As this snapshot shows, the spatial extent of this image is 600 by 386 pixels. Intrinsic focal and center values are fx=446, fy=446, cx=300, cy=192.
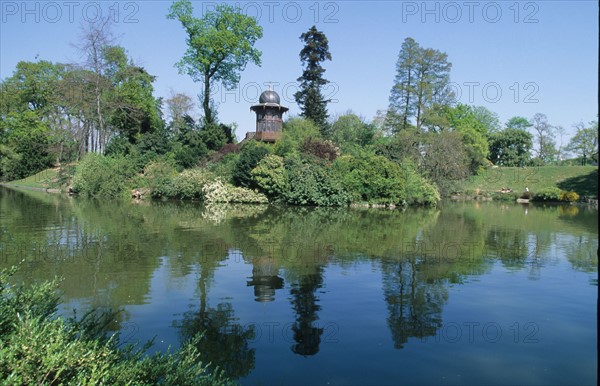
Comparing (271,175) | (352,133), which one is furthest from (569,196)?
(271,175)

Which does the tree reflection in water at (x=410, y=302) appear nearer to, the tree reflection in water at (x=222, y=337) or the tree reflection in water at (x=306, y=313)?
the tree reflection in water at (x=306, y=313)

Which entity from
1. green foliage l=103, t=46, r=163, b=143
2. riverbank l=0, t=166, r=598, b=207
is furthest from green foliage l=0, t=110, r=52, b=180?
green foliage l=103, t=46, r=163, b=143

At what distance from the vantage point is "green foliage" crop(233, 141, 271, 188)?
31.5 m

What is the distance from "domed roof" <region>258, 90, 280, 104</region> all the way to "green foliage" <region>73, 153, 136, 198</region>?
42.9 ft

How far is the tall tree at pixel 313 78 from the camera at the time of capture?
45.1 meters

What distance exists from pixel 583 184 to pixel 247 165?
34376 millimetres

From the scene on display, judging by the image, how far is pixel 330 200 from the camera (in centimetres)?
2972

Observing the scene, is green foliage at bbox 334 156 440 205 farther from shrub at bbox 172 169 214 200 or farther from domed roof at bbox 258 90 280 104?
domed roof at bbox 258 90 280 104

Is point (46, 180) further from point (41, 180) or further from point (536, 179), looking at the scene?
point (536, 179)

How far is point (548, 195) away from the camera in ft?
134

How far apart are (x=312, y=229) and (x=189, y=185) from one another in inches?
677

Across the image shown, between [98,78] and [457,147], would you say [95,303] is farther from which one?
[457,147]

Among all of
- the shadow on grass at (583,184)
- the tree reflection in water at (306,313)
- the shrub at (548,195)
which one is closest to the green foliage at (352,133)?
the shrub at (548,195)

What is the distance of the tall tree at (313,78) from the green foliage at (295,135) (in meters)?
2.22
